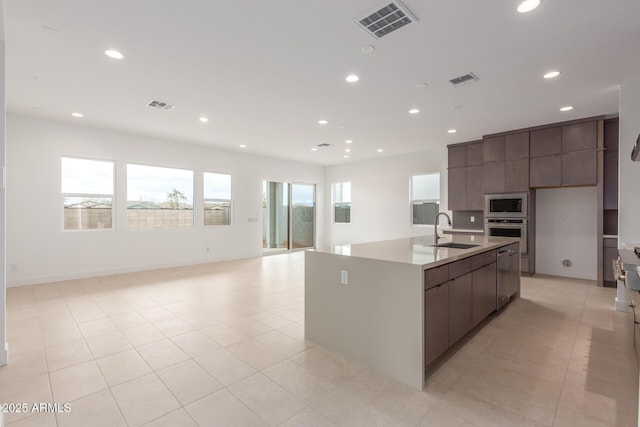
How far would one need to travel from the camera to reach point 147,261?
6.37 meters

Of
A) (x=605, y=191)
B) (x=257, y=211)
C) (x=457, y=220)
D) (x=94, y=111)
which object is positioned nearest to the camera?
(x=94, y=111)

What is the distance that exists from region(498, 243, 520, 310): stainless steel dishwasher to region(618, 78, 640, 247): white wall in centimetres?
117

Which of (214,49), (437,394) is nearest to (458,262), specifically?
(437,394)

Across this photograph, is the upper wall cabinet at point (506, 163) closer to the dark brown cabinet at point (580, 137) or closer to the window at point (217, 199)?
the dark brown cabinet at point (580, 137)

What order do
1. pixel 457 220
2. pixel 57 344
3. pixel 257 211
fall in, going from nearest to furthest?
pixel 57 344
pixel 457 220
pixel 257 211

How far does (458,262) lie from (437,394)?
1.07 m

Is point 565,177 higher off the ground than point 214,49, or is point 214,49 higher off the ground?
point 214,49

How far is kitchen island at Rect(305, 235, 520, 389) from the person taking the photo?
218 cm

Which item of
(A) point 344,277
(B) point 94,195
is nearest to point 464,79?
(A) point 344,277

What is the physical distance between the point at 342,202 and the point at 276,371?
7.76m

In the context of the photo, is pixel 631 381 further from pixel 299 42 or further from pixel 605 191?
pixel 605 191

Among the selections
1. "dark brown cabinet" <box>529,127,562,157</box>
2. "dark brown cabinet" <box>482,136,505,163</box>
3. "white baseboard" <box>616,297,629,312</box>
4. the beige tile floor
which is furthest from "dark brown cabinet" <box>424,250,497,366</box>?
"dark brown cabinet" <box>482,136,505,163</box>

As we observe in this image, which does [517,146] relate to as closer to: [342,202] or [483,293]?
[483,293]

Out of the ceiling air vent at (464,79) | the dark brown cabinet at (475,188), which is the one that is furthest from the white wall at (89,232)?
the ceiling air vent at (464,79)
